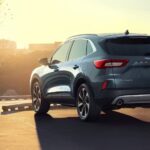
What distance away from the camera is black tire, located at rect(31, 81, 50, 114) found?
47.5ft

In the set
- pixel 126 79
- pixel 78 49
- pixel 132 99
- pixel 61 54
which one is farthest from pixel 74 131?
pixel 61 54

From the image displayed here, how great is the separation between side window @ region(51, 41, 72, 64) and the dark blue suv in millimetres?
212

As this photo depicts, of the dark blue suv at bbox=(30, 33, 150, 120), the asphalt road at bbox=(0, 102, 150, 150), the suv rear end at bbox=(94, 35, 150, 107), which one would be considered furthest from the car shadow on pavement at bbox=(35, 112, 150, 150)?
the suv rear end at bbox=(94, 35, 150, 107)

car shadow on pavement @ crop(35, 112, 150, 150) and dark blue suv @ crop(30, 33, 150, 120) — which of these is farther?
dark blue suv @ crop(30, 33, 150, 120)

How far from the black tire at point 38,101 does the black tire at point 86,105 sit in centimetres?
187

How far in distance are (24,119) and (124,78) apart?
2758 mm

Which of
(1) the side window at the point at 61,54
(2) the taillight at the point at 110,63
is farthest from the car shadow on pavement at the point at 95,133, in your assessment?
(1) the side window at the point at 61,54

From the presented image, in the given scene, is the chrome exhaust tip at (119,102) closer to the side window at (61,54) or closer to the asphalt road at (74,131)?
the asphalt road at (74,131)

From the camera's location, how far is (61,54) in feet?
45.5

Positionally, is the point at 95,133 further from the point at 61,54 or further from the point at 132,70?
the point at 61,54

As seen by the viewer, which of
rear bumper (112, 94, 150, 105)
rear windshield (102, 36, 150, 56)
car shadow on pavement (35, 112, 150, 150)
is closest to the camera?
car shadow on pavement (35, 112, 150, 150)

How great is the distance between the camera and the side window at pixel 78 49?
1283 cm

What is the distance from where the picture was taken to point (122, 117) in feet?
43.5

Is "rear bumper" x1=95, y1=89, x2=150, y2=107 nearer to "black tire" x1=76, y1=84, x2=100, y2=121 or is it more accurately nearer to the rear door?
the rear door
